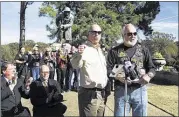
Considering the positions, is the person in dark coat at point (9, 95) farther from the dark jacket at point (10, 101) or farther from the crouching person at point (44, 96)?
the crouching person at point (44, 96)

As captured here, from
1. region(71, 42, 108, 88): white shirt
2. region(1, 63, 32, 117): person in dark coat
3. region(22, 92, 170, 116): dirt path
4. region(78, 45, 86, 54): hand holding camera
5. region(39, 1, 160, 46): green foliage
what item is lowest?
region(22, 92, 170, 116): dirt path

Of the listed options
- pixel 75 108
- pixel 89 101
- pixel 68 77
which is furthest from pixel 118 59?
pixel 68 77

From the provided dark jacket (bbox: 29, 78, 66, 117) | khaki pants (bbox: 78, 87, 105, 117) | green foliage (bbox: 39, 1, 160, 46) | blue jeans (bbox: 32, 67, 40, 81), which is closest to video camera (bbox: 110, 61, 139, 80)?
khaki pants (bbox: 78, 87, 105, 117)

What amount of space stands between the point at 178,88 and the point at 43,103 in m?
5.83

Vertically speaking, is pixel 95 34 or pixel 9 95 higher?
pixel 95 34

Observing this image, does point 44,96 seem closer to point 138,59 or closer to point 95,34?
point 95,34

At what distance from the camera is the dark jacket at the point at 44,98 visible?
520cm

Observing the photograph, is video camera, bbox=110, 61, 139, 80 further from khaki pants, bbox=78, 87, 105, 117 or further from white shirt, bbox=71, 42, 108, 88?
khaki pants, bbox=78, 87, 105, 117

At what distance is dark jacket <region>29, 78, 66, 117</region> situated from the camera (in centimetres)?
520

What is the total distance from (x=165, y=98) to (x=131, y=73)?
4.71 m

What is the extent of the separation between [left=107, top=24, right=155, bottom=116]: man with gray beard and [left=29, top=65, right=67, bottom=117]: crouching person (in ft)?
5.47

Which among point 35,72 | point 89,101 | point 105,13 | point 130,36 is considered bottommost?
point 35,72

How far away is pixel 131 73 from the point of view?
369 centimetres

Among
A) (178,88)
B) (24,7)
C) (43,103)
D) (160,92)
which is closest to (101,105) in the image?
(43,103)
